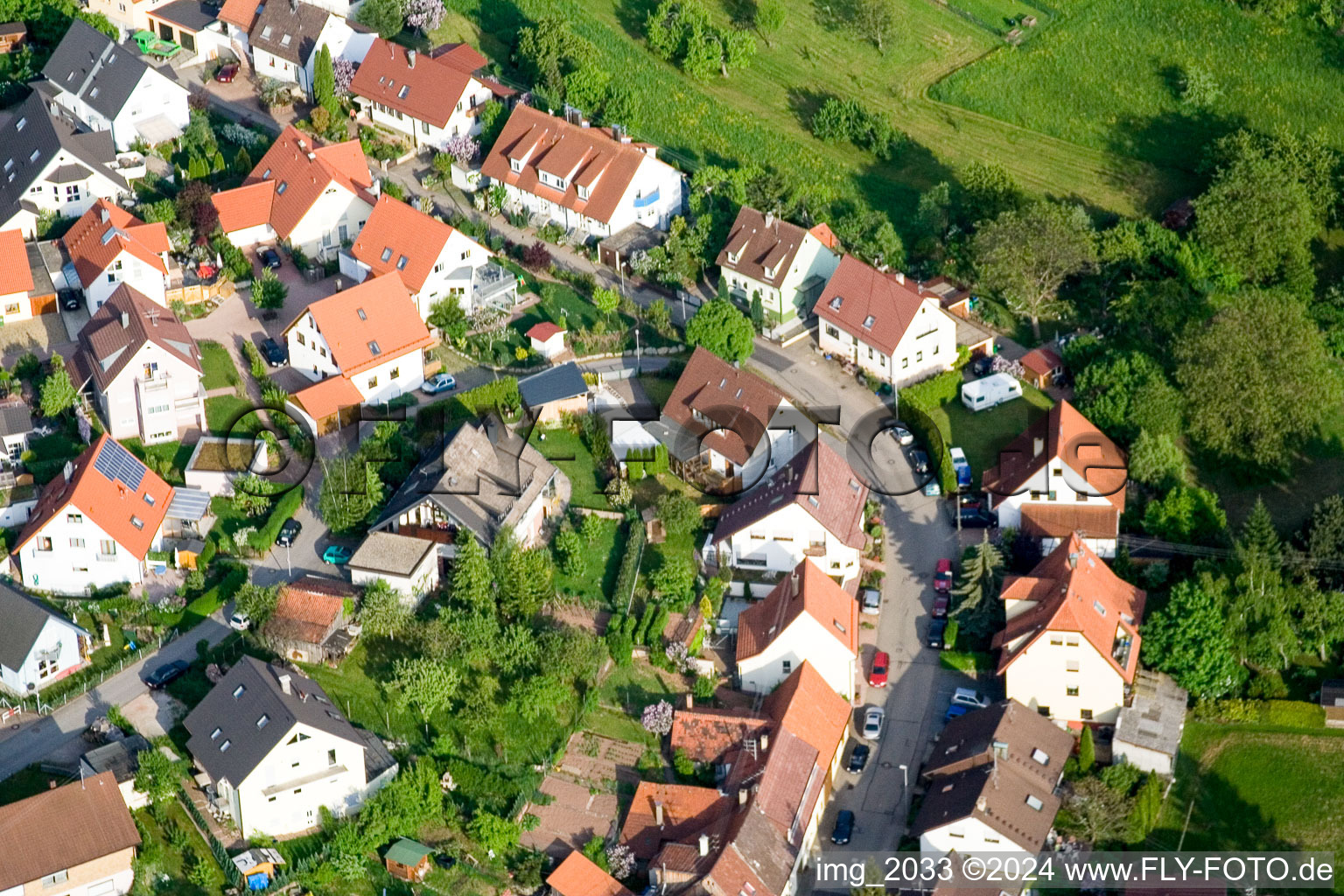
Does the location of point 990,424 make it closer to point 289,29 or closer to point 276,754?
point 276,754

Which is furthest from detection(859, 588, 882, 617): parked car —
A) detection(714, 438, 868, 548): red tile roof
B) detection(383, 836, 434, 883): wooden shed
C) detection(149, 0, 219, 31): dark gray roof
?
detection(149, 0, 219, 31): dark gray roof

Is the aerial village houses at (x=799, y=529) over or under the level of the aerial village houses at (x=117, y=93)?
under

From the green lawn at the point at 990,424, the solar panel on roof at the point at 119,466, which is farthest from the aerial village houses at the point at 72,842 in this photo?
the green lawn at the point at 990,424

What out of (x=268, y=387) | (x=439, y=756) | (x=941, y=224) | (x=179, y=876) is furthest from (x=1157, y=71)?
(x=179, y=876)

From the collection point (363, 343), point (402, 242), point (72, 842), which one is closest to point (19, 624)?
point (72, 842)

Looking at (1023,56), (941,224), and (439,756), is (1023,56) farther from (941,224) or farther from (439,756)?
(439,756)

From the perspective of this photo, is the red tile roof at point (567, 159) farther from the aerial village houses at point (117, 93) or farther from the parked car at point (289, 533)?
the parked car at point (289, 533)
